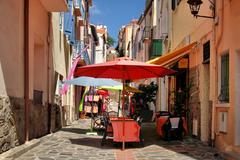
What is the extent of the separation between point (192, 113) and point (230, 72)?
17.7 feet

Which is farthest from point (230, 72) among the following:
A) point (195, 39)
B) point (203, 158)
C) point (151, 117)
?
point (151, 117)

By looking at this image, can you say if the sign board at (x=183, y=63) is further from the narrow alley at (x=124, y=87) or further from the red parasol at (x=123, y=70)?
the red parasol at (x=123, y=70)

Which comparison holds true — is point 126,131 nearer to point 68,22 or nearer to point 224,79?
point 224,79

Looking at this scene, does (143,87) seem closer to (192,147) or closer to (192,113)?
(192,113)

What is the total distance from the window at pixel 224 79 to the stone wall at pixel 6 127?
5.25 meters

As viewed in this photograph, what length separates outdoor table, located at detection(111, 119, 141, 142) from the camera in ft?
42.1

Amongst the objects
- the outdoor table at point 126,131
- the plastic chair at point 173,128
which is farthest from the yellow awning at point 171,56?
the outdoor table at point 126,131

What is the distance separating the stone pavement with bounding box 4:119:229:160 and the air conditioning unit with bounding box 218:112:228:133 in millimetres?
615

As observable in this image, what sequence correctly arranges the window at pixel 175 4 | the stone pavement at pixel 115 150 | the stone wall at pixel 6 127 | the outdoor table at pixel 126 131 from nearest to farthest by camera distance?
the stone wall at pixel 6 127 < the stone pavement at pixel 115 150 < the outdoor table at pixel 126 131 < the window at pixel 175 4

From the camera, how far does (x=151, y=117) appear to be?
2819 centimetres

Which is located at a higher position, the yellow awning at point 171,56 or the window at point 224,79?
the yellow awning at point 171,56

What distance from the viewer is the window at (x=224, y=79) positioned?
37.7 ft

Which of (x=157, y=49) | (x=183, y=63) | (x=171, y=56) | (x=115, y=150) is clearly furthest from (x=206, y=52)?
(x=157, y=49)

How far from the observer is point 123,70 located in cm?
1347
